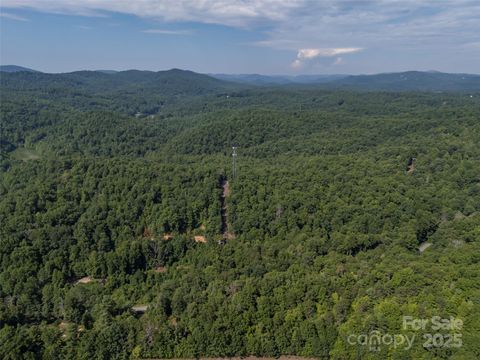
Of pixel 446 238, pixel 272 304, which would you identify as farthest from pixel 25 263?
pixel 446 238

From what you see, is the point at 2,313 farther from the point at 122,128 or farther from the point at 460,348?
the point at 122,128

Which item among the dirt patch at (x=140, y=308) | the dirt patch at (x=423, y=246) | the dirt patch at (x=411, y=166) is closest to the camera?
the dirt patch at (x=140, y=308)

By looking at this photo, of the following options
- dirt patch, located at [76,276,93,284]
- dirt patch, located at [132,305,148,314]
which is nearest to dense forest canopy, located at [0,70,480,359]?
dirt patch, located at [132,305,148,314]

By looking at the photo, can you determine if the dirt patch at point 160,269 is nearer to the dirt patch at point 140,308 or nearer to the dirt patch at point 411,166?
the dirt patch at point 140,308

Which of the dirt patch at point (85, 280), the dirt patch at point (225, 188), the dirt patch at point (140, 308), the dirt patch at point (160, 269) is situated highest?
the dirt patch at point (225, 188)

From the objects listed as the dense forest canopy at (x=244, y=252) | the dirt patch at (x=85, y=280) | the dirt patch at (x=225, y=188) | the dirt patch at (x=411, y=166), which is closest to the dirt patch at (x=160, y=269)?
the dense forest canopy at (x=244, y=252)

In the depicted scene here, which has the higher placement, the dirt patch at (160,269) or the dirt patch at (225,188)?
the dirt patch at (225,188)

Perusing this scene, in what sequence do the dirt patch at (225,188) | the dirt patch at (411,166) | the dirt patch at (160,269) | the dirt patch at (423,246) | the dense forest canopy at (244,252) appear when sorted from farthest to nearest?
the dirt patch at (411,166) → the dirt patch at (225,188) → the dirt patch at (160,269) → the dirt patch at (423,246) → the dense forest canopy at (244,252)

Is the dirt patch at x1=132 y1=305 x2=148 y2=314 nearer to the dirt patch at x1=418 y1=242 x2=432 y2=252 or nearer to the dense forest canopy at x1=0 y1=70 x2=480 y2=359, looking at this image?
the dense forest canopy at x1=0 y1=70 x2=480 y2=359
